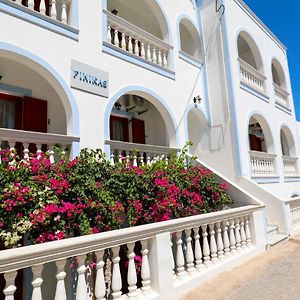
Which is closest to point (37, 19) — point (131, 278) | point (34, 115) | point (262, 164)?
point (34, 115)

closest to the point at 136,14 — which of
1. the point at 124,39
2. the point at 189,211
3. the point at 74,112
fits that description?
the point at 124,39

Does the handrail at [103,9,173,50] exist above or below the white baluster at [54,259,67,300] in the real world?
above

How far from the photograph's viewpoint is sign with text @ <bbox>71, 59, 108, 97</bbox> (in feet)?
18.8

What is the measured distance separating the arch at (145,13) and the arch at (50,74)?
174 inches

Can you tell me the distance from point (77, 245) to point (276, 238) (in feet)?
19.5

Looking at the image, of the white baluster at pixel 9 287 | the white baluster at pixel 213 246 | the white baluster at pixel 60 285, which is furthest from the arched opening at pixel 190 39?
the white baluster at pixel 9 287

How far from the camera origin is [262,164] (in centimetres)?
1013

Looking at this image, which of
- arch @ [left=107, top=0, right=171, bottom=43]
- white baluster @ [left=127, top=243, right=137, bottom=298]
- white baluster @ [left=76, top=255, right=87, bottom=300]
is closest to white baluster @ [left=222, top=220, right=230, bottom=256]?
white baluster @ [left=127, top=243, right=137, bottom=298]

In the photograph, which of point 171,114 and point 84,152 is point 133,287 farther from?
point 171,114

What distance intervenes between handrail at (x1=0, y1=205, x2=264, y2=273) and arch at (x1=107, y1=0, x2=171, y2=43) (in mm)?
6750

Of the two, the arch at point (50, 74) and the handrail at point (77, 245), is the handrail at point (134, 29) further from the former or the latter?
Answer: the handrail at point (77, 245)

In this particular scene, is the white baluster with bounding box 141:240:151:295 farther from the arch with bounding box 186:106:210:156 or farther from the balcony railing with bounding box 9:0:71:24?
the arch with bounding box 186:106:210:156

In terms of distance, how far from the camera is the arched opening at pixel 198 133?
962 cm

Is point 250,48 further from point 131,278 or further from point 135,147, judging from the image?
point 131,278
